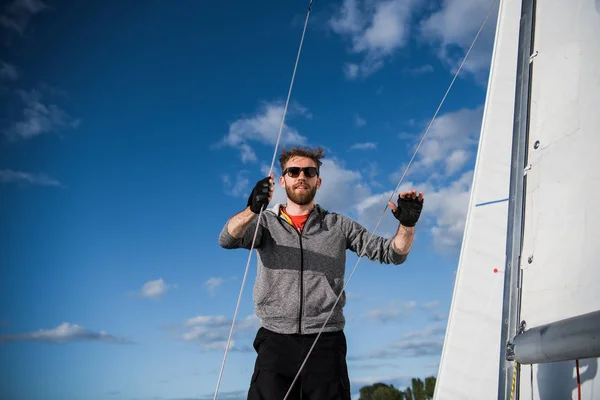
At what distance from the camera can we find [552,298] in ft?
8.95

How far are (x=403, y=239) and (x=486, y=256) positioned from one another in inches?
82.1

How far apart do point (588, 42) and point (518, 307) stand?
148cm

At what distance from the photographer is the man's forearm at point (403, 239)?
11.4 feet

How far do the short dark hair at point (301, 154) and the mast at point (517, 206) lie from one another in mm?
1325

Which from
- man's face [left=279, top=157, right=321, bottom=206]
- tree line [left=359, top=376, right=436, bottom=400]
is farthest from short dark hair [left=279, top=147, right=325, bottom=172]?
tree line [left=359, top=376, right=436, bottom=400]

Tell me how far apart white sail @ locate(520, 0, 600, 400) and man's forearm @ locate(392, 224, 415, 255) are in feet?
2.36

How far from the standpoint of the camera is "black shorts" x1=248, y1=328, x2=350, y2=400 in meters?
3.31

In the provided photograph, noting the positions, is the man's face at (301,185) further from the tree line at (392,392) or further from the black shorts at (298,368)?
the tree line at (392,392)

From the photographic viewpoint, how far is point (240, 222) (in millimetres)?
3295

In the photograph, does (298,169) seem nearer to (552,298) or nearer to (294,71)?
(294,71)

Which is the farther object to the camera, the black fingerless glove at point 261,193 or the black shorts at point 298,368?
the black shorts at point 298,368

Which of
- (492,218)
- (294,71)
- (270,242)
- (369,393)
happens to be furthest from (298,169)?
(369,393)

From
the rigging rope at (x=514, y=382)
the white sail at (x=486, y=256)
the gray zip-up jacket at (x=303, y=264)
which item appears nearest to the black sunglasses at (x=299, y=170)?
the gray zip-up jacket at (x=303, y=264)

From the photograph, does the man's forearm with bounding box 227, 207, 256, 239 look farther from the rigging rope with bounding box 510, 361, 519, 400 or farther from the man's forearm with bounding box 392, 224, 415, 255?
the rigging rope with bounding box 510, 361, 519, 400
